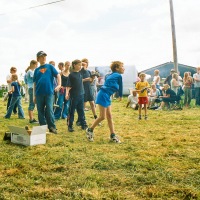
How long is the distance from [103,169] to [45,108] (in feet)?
10.9

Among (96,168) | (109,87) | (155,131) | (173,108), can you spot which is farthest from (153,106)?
(96,168)

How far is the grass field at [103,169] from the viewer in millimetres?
3348

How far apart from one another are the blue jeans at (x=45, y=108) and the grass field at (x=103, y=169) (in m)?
0.65

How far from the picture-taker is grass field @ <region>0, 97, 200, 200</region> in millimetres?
3348

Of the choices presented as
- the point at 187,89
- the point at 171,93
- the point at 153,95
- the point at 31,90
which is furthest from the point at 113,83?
the point at 187,89

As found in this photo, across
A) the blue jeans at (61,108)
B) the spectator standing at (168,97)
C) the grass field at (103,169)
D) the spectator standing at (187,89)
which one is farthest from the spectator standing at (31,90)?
the spectator standing at (187,89)

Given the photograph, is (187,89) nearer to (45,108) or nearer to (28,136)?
(45,108)

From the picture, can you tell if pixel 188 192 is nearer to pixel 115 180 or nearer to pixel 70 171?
pixel 115 180

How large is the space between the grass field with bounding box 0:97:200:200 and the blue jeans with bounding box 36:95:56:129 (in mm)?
652

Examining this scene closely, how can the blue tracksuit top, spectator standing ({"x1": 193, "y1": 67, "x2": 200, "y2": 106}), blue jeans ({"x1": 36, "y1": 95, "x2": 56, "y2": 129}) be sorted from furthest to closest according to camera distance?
spectator standing ({"x1": 193, "y1": 67, "x2": 200, "y2": 106})
blue jeans ({"x1": 36, "y1": 95, "x2": 56, "y2": 129})
the blue tracksuit top

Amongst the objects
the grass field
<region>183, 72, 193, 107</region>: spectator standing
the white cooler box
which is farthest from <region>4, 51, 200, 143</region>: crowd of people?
<region>183, 72, 193, 107</region>: spectator standing

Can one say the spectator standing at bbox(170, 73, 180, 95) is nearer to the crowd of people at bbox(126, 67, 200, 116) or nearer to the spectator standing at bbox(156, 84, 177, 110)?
the crowd of people at bbox(126, 67, 200, 116)

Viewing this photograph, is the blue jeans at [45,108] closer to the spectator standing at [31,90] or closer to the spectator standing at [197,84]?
the spectator standing at [31,90]

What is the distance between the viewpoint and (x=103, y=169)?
4.27 meters
